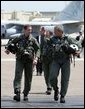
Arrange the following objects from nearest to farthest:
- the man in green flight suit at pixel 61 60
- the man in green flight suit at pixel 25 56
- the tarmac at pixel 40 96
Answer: the tarmac at pixel 40 96 → the man in green flight suit at pixel 61 60 → the man in green flight suit at pixel 25 56

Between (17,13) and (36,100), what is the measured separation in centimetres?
10682

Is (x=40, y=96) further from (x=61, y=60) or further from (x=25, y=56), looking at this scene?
(x=61, y=60)

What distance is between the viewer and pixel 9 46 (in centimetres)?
1256

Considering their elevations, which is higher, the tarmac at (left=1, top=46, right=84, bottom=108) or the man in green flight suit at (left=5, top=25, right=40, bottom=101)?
the man in green flight suit at (left=5, top=25, right=40, bottom=101)

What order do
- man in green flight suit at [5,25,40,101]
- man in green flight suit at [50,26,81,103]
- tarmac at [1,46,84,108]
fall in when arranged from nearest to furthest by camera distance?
tarmac at [1,46,84,108] → man in green flight suit at [50,26,81,103] → man in green flight suit at [5,25,40,101]

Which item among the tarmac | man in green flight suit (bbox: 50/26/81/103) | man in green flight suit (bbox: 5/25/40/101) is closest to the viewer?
the tarmac

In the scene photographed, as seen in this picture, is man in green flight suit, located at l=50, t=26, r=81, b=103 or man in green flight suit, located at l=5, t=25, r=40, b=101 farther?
man in green flight suit, located at l=5, t=25, r=40, b=101

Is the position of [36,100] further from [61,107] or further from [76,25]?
[76,25]

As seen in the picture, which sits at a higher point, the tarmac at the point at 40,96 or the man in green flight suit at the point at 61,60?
the man in green flight suit at the point at 61,60

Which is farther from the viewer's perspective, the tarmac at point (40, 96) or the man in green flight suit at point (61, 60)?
the man in green flight suit at point (61, 60)

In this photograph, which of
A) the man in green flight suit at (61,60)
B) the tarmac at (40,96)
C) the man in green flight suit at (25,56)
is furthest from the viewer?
the man in green flight suit at (25,56)

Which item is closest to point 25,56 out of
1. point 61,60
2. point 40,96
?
point 61,60

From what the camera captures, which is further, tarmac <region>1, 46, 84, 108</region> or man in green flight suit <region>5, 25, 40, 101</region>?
man in green flight suit <region>5, 25, 40, 101</region>

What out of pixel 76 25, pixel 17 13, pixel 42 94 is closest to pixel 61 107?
pixel 42 94
